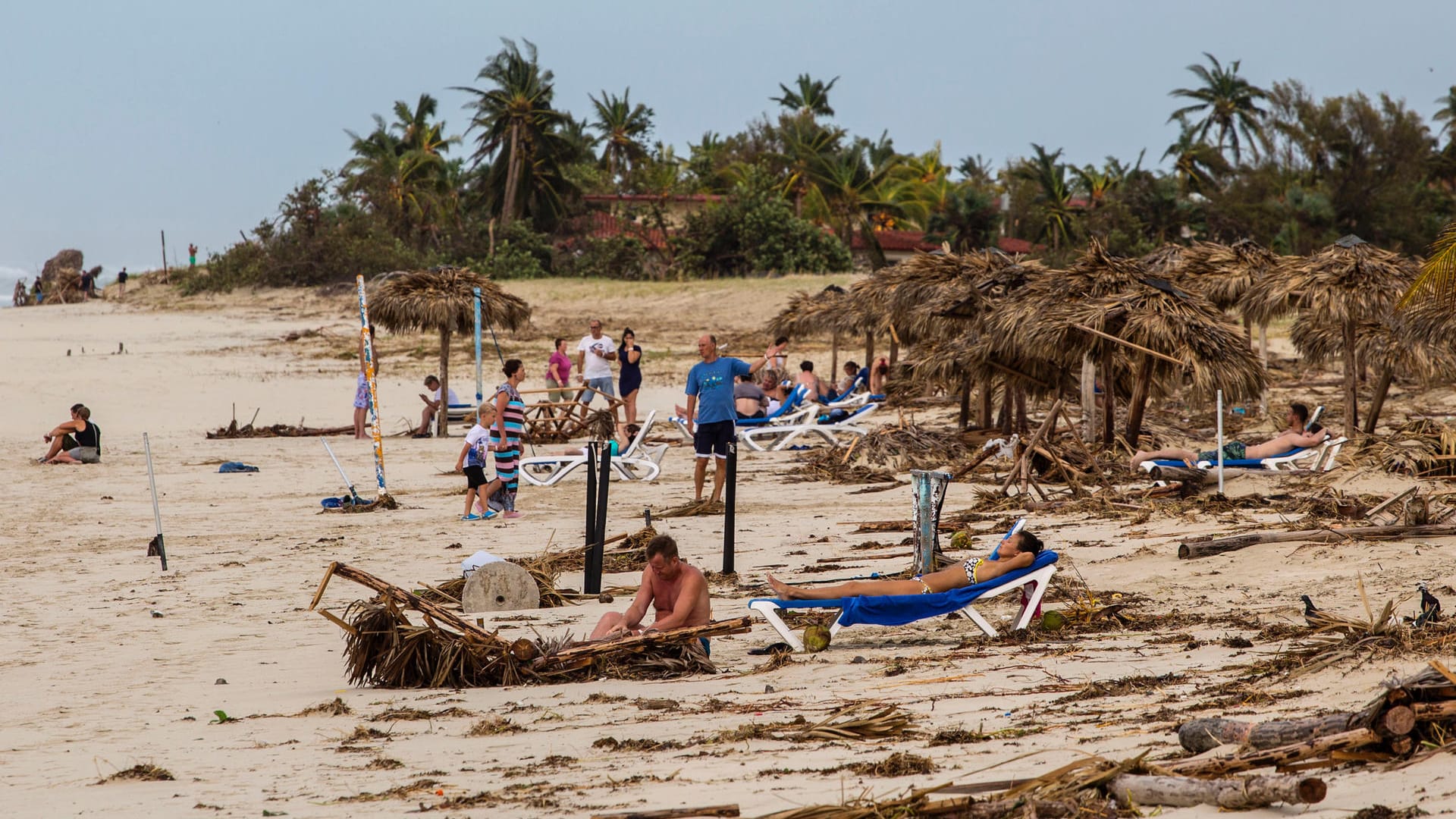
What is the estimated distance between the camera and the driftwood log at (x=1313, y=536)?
7324 mm

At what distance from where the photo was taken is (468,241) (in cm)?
4559

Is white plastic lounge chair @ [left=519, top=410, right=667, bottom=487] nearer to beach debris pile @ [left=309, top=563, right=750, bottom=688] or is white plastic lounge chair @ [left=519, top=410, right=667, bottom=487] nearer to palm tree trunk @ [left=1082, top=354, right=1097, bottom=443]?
palm tree trunk @ [left=1082, top=354, right=1097, bottom=443]

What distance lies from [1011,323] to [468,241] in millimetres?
34253

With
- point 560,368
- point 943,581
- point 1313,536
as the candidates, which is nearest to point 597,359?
point 560,368

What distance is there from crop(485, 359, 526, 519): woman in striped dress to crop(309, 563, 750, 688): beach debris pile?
5.30m

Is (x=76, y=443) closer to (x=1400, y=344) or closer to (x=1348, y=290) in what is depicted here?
(x=1348, y=290)

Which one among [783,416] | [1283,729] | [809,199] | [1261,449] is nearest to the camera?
[1283,729]

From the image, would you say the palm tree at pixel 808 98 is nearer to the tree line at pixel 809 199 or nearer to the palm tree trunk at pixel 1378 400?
the tree line at pixel 809 199

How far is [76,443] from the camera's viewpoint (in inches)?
627

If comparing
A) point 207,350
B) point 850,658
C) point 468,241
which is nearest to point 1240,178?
point 468,241

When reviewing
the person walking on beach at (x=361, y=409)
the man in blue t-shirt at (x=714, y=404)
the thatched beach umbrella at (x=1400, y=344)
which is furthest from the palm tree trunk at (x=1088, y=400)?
the person walking on beach at (x=361, y=409)

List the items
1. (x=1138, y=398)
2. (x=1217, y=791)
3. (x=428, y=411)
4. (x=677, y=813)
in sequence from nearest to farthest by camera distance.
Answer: (x=1217, y=791) → (x=677, y=813) → (x=1138, y=398) → (x=428, y=411)

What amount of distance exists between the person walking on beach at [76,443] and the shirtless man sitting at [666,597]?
11.9m

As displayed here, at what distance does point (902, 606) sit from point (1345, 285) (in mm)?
10640
